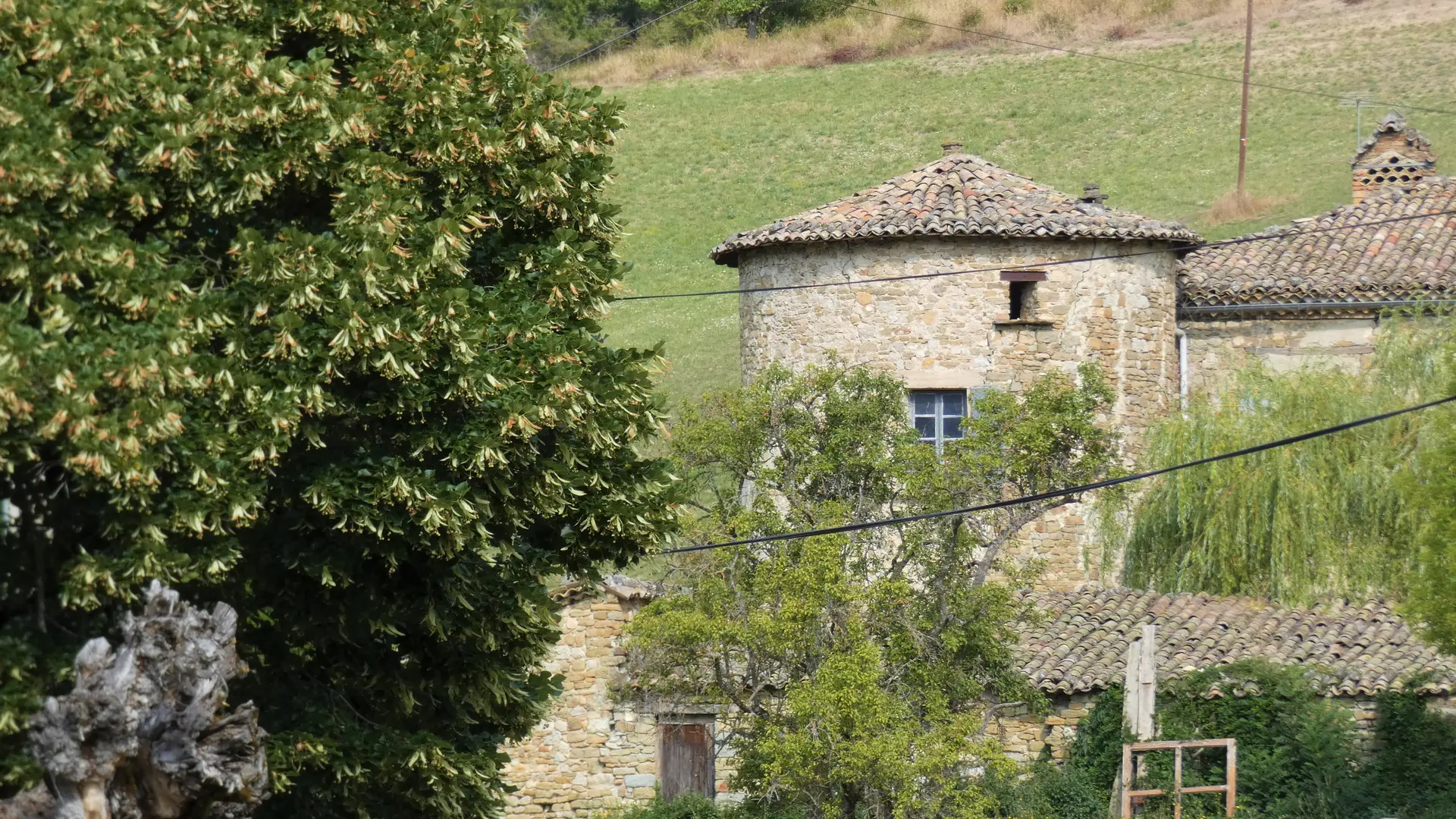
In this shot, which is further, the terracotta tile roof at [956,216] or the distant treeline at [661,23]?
the distant treeline at [661,23]

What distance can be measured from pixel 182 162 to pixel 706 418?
31.2 ft

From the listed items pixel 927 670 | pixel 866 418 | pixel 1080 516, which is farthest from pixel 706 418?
pixel 1080 516

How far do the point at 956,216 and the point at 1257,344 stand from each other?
5.64 meters

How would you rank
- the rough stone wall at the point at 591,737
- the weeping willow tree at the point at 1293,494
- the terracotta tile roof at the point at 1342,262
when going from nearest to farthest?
the rough stone wall at the point at 591,737, the weeping willow tree at the point at 1293,494, the terracotta tile roof at the point at 1342,262

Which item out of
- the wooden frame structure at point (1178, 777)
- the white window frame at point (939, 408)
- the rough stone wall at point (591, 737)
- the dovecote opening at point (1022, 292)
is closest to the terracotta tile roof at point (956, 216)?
the dovecote opening at point (1022, 292)

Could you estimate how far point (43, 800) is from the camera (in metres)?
9.31

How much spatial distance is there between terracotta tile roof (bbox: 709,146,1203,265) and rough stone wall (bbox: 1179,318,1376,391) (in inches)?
72.9

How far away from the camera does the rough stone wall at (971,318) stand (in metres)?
23.4

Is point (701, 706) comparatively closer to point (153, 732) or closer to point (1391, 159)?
point (153, 732)

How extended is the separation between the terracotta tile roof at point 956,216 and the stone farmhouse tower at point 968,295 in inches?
1.1

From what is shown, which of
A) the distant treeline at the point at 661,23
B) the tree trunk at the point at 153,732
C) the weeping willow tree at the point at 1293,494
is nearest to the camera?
the tree trunk at the point at 153,732

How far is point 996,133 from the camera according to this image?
5522 cm

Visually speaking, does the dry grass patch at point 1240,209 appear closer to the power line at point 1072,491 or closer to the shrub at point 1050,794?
the shrub at point 1050,794

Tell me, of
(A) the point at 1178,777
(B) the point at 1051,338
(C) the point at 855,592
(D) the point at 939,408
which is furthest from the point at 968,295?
(A) the point at 1178,777
